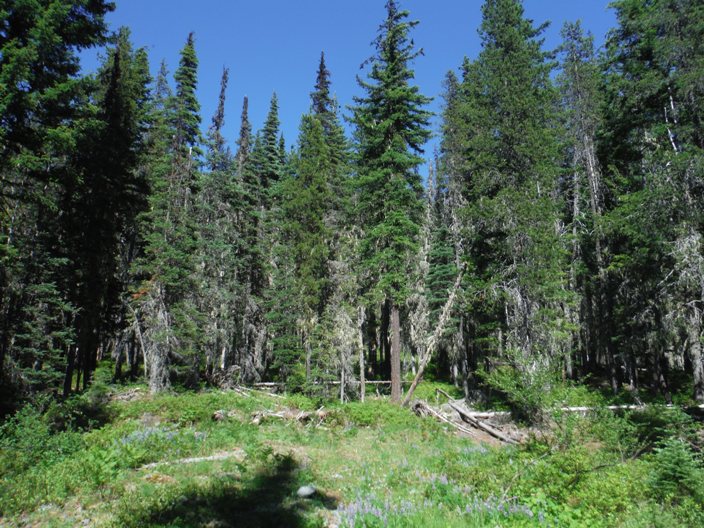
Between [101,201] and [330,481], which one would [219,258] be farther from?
[330,481]

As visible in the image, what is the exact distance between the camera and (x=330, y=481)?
834 centimetres

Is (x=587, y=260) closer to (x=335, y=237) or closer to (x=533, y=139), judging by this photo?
(x=533, y=139)

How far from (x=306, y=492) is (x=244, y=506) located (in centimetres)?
112

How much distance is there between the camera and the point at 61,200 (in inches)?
721

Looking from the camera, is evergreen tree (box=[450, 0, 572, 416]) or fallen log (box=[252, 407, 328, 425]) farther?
evergreen tree (box=[450, 0, 572, 416])

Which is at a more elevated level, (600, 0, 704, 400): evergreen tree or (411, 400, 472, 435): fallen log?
(600, 0, 704, 400): evergreen tree

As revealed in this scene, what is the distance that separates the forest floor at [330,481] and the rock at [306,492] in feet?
0.09

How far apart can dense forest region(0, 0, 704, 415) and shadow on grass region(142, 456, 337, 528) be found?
23.9 ft

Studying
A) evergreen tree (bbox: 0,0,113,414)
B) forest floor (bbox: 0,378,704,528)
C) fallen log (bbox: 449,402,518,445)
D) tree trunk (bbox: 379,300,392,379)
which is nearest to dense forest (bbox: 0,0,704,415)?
evergreen tree (bbox: 0,0,113,414)

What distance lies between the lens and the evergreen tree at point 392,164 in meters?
19.4

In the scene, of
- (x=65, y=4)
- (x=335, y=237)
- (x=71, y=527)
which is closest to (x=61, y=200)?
(x=65, y=4)

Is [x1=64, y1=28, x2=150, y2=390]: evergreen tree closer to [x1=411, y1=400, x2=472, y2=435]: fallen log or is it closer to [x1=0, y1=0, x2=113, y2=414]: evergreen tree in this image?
[x1=0, y1=0, x2=113, y2=414]: evergreen tree

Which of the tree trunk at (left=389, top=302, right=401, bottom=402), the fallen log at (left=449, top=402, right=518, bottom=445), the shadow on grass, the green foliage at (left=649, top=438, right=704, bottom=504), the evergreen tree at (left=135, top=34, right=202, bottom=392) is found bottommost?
the fallen log at (left=449, top=402, right=518, bottom=445)

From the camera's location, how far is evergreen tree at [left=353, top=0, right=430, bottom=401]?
19.4m
